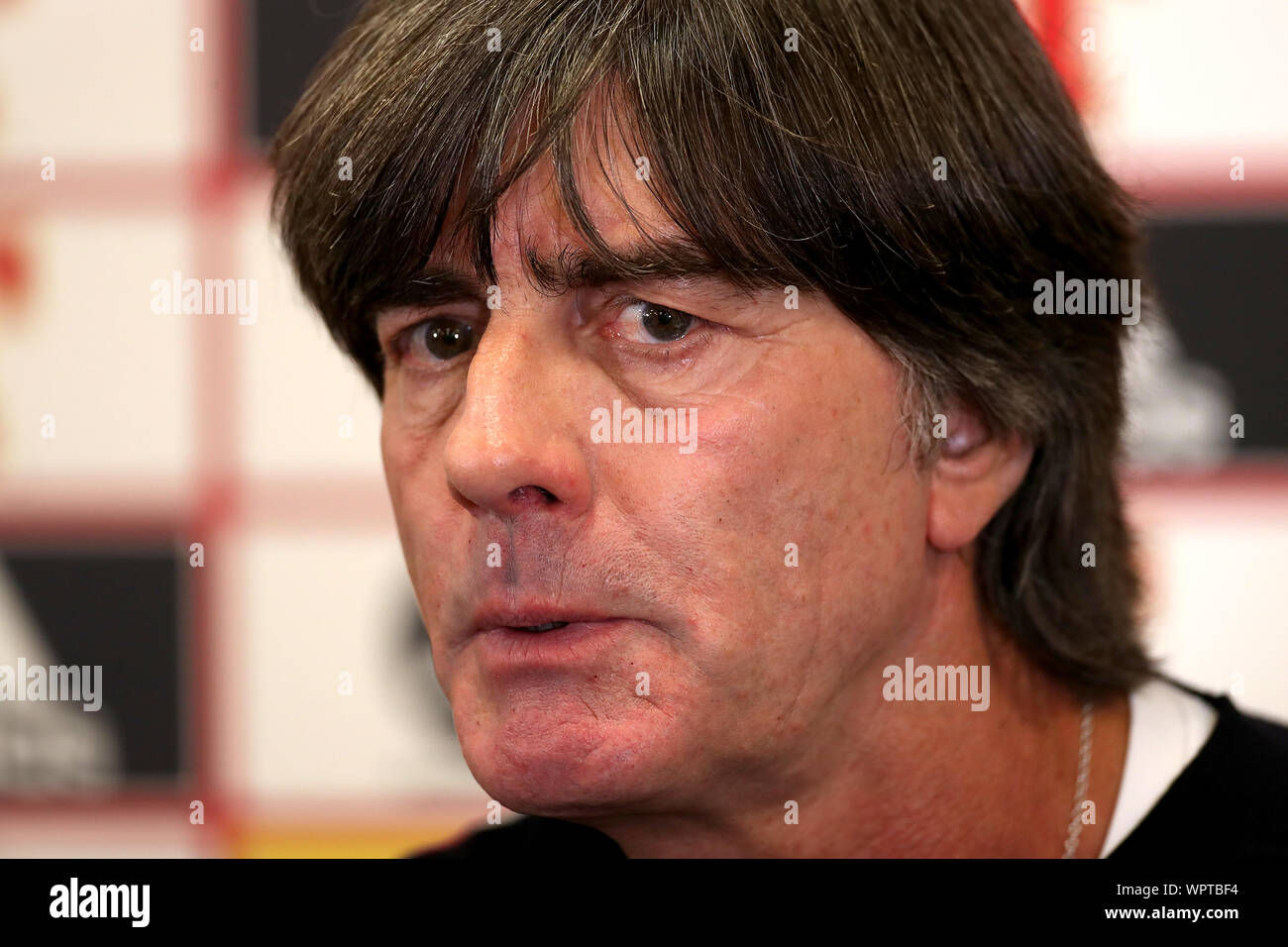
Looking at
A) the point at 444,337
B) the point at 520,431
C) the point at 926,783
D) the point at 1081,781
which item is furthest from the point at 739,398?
the point at 1081,781

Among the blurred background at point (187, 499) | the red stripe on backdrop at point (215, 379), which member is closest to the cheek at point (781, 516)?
the blurred background at point (187, 499)

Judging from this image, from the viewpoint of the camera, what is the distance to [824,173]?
1184 millimetres

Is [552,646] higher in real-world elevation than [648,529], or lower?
lower

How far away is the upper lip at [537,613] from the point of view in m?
1.15

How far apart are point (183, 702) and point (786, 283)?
1.66 metres

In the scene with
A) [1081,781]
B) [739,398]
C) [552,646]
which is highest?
[739,398]

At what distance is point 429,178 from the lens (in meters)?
1.22

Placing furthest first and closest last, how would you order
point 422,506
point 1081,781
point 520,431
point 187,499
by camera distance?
point 187,499 < point 1081,781 < point 422,506 < point 520,431

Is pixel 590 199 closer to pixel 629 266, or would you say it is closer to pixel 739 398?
pixel 629 266

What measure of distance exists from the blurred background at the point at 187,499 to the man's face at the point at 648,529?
1.18 meters

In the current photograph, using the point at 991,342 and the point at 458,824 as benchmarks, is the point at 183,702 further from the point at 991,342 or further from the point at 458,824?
the point at 991,342

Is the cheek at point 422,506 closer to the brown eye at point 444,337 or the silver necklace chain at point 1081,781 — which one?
the brown eye at point 444,337

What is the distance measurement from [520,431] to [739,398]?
20 cm
